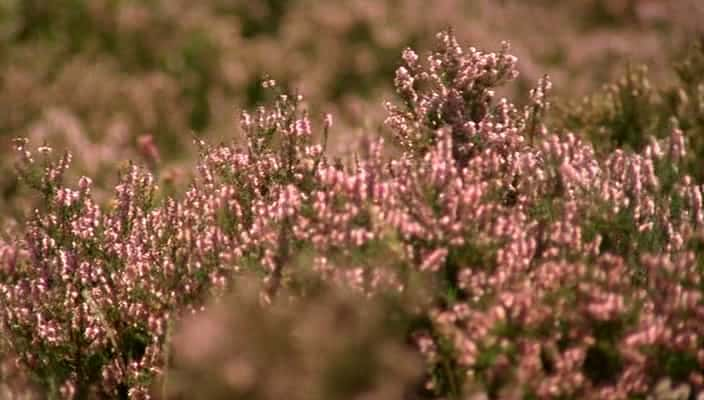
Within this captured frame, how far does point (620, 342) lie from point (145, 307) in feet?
7.61

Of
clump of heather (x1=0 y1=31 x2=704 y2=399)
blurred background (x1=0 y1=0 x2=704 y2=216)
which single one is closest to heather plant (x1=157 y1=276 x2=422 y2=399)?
clump of heather (x1=0 y1=31 x2=704 y2=399)

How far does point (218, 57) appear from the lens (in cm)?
1852

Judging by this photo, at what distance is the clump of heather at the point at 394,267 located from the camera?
3.94 meters

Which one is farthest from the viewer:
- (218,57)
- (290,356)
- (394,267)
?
(218,57)

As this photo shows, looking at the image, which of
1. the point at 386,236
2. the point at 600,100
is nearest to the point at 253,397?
the point at 386,236

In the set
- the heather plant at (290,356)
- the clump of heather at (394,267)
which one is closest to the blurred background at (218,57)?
the clump of heather at (394,267)

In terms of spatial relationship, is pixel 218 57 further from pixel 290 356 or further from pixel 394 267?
pixel 290 356

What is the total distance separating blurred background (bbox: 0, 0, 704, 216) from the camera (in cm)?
1645

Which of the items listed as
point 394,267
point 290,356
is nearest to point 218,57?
point 394,267

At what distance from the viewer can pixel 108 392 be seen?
521 cm

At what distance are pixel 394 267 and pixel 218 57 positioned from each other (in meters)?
14.4

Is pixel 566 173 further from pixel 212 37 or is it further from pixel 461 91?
pixel 212 37

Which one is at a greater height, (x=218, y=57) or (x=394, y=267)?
(x=218, y=57)

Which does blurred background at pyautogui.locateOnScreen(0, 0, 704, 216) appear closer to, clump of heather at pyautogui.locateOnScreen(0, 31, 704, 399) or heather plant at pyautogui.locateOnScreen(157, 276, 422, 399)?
clump of heather at pyautogui.locateOnScreen(0, 31, 704, 399)
